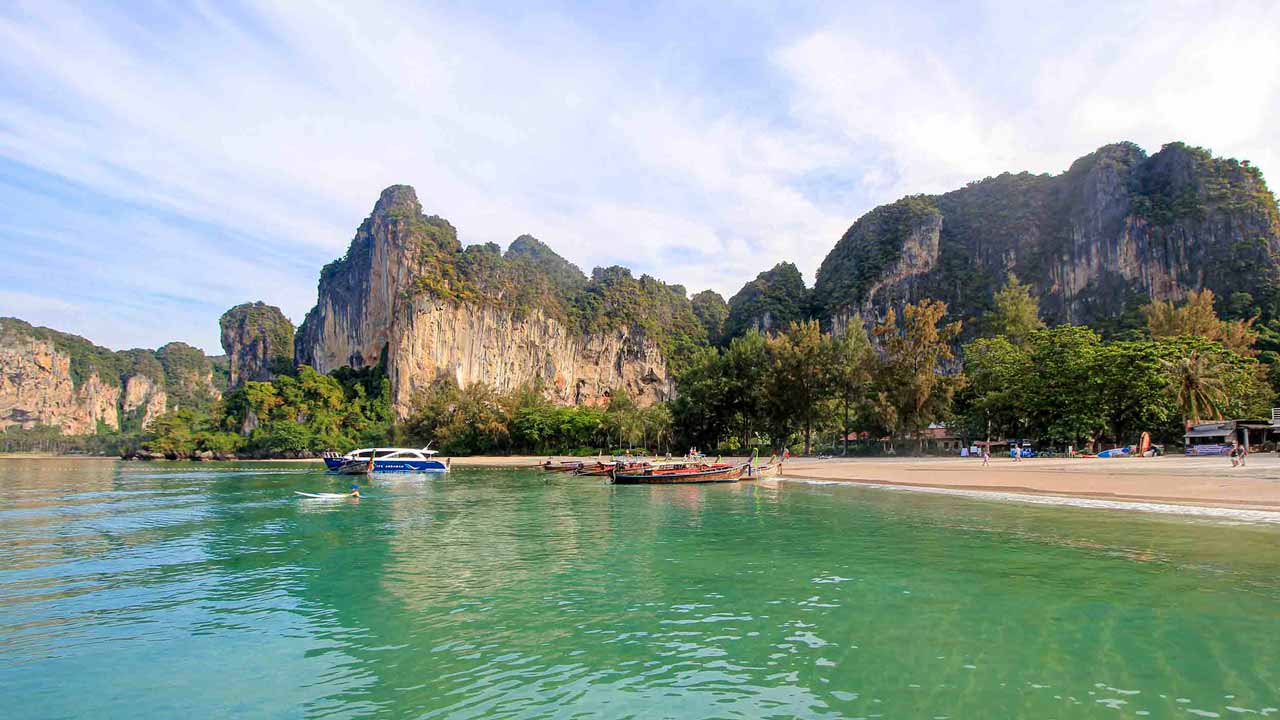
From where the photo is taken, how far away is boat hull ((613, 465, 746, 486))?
40.9 meters

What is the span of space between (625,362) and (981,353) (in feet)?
273

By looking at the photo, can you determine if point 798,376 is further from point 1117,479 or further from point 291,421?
point 291,421

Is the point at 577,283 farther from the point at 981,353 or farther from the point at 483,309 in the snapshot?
the point at 981,353

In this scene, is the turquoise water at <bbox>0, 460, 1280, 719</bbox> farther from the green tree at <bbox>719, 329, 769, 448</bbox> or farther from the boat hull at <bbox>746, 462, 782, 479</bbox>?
the green tree at <bbox>719, 329, 769, 448</bbox>

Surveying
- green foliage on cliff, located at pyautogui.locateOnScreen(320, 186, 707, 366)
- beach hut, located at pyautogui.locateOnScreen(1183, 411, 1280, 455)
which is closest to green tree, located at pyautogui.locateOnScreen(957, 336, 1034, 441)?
beach hut, located at pyautogui.locateOnScreen(1183, 411, 1280, 455)

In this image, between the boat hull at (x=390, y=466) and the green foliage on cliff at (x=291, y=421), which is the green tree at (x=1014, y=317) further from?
the green foliage on cliff at (x=291, y=421)

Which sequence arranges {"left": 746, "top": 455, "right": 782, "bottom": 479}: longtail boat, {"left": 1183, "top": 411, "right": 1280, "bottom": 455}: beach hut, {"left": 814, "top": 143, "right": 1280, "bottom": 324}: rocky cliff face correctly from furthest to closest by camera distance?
{"left": 814, "top": 143, "right": 1280, "bottom": 324}: rocky cliff face → {"left": 746, "top": 455, "right": 782, "bottom": 479}: longtail boat → {"left": 1183, "top": 411, "right": 1280, "bottom": 455}: beach hut

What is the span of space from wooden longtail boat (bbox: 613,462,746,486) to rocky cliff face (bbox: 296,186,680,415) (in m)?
72.6

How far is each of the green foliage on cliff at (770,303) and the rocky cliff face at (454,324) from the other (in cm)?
2005

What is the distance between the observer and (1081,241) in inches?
4451

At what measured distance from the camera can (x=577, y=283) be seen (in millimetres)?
160375

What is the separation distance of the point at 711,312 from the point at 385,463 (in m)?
122

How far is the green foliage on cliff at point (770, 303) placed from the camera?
141125mm

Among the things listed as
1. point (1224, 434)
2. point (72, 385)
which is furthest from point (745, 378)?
point (72, 385)
